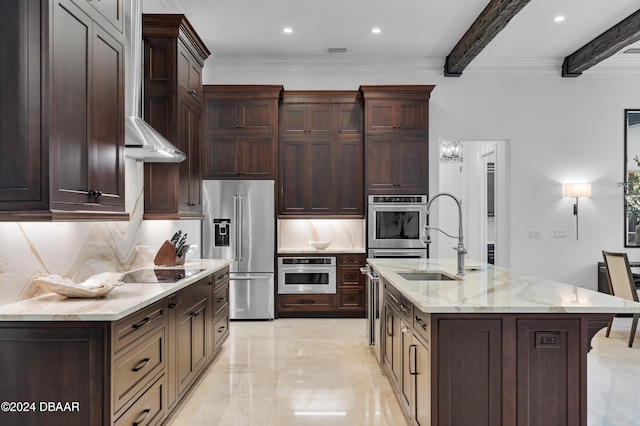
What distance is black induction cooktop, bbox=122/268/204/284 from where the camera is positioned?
120 inches

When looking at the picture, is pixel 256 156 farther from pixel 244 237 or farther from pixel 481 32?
pixel 481 32

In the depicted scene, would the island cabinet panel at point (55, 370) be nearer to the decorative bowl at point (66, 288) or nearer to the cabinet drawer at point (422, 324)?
the decorative bowl at point (66, 288)

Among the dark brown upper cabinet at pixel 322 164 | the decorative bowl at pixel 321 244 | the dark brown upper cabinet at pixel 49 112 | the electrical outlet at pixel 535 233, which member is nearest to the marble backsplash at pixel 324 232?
the decorative bowl at pixel 321 244

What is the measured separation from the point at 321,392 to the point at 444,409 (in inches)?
57.2

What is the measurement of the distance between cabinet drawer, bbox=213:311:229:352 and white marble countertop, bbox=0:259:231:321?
54.6 inches

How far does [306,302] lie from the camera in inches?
228

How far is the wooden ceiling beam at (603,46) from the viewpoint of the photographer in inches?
192

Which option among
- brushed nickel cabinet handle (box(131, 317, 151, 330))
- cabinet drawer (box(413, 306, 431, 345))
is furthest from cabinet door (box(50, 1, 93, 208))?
cabinet drawer (box(413, 306, 431, 345))

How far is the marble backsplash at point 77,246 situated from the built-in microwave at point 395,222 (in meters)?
2.58

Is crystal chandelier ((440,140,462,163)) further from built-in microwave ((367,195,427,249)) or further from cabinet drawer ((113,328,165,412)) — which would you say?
cabinet drawer ((113,328,165,412))

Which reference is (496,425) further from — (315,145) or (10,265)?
(315,145)

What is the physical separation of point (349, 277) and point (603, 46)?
428 centimetres

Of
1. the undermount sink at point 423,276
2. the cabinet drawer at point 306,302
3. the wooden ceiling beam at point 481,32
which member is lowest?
the cabinet drawer at point 306,302

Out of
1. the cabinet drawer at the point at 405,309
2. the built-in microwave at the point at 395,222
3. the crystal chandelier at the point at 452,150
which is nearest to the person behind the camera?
the cabinet drawer at the point at 405,309
